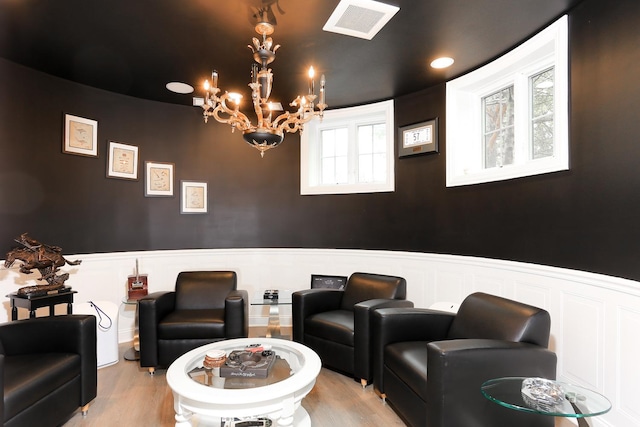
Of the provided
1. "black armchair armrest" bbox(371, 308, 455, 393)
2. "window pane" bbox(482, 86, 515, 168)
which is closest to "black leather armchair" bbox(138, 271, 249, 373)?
"black armchair armrest" bbox(371, 308, 455, 393)

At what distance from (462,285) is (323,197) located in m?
2.01

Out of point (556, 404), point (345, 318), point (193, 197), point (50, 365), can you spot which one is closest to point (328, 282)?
point (345, 318)

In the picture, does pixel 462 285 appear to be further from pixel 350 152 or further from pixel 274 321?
pixel 350 152

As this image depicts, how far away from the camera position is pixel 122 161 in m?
4.04

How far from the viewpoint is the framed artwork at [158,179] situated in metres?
4.22

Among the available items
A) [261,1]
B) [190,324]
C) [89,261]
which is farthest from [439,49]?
[89,261]

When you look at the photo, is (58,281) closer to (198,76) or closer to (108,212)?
(108,212)

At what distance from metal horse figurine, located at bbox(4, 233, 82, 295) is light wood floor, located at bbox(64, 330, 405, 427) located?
35.8 inches

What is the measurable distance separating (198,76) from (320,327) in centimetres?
266

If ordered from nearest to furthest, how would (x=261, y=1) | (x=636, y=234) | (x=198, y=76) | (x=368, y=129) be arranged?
1. (x=636, y=234)
2. (x=261, y=1)
3. (x=198, y=76)
4. (x=368, y=129)

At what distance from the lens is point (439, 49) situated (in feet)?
9.67

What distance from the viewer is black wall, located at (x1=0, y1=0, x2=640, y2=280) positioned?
2.14 metres

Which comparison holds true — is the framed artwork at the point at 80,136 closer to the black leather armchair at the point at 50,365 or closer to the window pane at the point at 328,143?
the black leather armchair at the point at 50,365

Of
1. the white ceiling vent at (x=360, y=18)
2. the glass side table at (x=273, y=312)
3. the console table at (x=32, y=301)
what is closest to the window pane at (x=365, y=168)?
the glass side table at (x=273, y=312)
